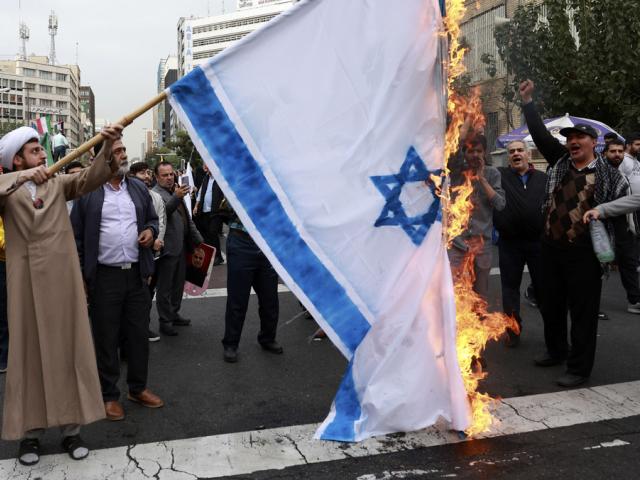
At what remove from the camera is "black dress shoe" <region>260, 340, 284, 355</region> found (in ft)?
18.6

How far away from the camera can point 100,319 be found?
4.14 m

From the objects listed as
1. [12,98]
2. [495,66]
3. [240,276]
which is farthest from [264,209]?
[12,98]

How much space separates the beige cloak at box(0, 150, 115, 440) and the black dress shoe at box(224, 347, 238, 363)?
6.15 ft

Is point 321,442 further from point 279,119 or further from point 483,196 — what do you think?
point 483,196

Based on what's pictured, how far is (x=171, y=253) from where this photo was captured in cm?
627

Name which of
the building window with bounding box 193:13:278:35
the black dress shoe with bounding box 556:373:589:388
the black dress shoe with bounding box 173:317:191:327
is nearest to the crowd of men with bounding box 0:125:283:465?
the black dress shoe with bounding box 173:317:191:327

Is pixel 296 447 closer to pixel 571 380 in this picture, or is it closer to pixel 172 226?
pixel 571 380

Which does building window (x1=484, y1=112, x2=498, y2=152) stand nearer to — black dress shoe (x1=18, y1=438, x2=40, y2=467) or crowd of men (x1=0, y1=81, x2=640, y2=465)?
crowd of men (x1=0, y1=81, x2=640, y2=465)

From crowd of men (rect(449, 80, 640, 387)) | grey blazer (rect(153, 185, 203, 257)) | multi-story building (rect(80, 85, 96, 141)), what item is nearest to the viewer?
crowd of men (rect(449, 80, 640, 387))

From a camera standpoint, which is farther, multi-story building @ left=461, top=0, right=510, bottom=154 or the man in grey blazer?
multi-story building @ left=461, top=0, right=510, bottom=154

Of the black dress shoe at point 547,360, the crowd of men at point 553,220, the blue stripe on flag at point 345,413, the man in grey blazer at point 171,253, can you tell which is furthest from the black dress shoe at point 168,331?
the black dress shoe at point 547,360

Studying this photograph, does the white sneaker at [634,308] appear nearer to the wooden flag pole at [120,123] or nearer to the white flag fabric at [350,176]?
the white flag fabric at [350,176]

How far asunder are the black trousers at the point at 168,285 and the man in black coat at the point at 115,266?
1.89 metres

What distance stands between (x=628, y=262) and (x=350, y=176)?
4856 millimetres
